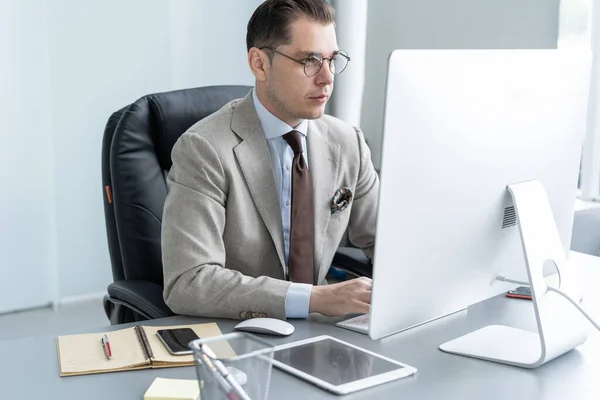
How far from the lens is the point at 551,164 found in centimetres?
142

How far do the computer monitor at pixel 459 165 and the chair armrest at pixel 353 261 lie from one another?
69 cm

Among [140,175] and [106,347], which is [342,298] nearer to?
[106,347]

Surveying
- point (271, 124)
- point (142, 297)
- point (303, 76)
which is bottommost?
point (142, 297)

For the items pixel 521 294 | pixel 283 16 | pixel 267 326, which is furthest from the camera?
pixel 283 16

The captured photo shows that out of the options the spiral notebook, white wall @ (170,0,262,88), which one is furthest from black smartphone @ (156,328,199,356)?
white wall @ (170,0,262,88)

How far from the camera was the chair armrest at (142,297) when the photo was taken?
1.72 meters

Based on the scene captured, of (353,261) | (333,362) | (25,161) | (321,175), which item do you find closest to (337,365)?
(333,362)

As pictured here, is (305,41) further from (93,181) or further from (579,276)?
(93,181)

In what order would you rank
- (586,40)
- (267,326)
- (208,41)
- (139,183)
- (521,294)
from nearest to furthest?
1. (267,326)
2. (521,294)
3. (139,183)
4. (586,40)
5. (208,41)

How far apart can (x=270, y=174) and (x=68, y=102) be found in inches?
79.5

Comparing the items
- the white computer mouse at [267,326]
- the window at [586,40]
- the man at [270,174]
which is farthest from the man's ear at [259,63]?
the window at [586,40]

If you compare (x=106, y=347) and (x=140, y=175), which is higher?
(x=140, y=175)

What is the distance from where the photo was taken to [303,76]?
1.79 metres

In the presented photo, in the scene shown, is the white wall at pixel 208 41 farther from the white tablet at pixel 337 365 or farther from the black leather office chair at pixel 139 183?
the white tablet at pixel 337 365
